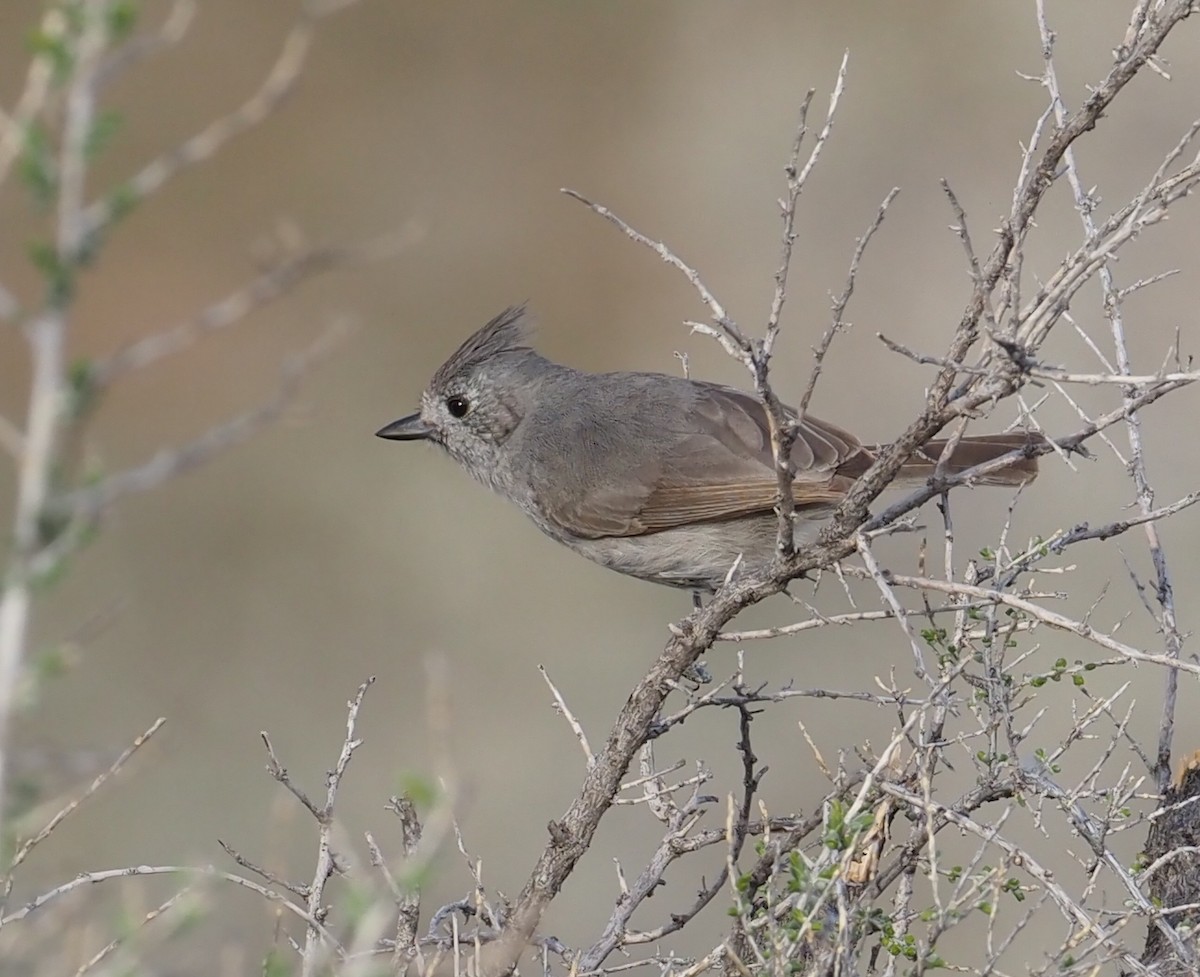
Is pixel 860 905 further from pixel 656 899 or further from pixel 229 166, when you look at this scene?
pixel 229 166

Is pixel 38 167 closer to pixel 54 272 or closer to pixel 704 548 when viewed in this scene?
pixel 54 272

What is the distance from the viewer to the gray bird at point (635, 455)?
449 centimetres

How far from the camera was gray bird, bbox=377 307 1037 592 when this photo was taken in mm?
4492

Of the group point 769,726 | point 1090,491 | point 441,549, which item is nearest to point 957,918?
point 769,726

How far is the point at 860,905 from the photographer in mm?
2615

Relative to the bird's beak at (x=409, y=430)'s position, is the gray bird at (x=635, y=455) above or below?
below

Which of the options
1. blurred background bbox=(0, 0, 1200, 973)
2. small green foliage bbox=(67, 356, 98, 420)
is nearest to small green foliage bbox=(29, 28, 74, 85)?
small green foliage bbox=(67, 356, 98, 420)

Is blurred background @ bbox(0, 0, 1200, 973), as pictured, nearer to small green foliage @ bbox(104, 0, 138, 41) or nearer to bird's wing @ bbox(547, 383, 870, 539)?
bird's wing @ bbox(547, 383, 870, 539)

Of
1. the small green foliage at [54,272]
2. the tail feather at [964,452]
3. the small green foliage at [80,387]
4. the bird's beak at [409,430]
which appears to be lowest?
the tail feather at [964,452]

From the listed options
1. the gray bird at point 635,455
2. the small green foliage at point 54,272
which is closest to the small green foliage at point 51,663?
the small green foliage at point 54,272

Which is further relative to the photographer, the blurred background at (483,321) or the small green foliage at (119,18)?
the blurred background at (483,321)

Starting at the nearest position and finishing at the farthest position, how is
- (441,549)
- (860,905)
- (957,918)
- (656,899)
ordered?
1. (957,918)
2. (860,905)
3. (656,899)
4. (441,549)

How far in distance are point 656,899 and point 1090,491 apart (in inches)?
134

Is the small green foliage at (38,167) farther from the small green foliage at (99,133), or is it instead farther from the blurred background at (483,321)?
the blurred background at (483,321)
